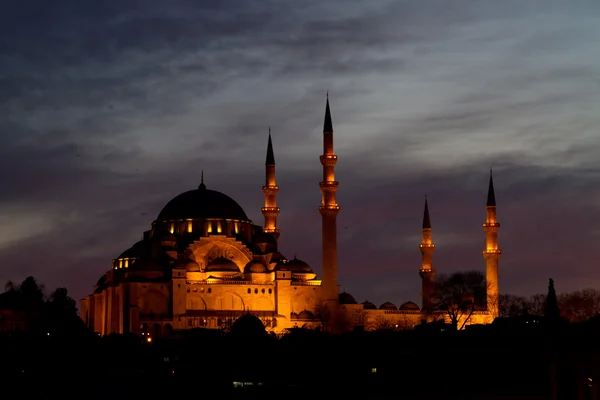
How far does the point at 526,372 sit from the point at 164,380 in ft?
53.2

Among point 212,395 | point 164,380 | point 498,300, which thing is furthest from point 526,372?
point 498,300

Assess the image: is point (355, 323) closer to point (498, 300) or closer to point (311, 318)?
point (311, 318)

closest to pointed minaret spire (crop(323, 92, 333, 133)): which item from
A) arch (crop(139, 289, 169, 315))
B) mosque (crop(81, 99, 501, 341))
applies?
mosque (crop(81, 99, 501, 341))

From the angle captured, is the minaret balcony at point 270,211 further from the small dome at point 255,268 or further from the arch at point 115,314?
the arch at point 115,314

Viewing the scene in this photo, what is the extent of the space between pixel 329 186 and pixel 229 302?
8.95m

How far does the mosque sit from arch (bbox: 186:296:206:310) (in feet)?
0.19

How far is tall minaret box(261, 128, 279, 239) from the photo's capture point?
96.4 m

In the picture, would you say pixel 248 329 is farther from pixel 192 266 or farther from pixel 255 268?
pixel 255 268

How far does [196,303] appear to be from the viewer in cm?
8844

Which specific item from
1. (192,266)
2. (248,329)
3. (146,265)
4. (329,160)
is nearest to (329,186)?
(329,160)

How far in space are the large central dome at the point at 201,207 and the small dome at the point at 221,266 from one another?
17.4 ft

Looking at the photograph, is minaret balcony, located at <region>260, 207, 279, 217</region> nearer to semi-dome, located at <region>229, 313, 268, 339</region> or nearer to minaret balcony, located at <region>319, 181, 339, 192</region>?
minaret balcony, located at <region>319, 181, 339, 192</region>

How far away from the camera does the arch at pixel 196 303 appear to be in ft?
290

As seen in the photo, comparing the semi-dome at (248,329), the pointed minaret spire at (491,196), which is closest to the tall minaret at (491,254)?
the pointed minaret spire at (491,196)
